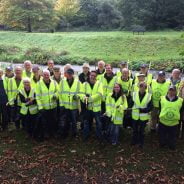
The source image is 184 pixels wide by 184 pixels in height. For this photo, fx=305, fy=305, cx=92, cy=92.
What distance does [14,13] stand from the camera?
48.2m

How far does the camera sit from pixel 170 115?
9.01m

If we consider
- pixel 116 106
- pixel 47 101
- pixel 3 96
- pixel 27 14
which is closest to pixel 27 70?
pixel 3 96

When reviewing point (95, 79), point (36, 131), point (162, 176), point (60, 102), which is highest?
point (95, 79)

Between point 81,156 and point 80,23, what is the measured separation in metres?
50.2

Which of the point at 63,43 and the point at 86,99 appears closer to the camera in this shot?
the point at 86,99

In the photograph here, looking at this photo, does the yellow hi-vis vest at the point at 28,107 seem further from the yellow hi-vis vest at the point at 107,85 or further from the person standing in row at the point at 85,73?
the yellow hi-vis vest at the point at 107,85

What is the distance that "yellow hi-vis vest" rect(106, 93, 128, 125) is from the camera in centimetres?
912

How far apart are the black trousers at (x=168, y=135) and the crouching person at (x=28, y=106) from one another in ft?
13.2

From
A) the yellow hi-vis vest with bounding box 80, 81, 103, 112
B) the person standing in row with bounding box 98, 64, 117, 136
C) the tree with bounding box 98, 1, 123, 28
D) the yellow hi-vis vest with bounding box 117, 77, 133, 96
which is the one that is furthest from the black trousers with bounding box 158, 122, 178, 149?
the tree with bounding box 98, 1, 123, 28

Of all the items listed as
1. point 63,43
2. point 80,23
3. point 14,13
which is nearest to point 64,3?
point 80,23

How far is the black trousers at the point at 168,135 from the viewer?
9305 mm

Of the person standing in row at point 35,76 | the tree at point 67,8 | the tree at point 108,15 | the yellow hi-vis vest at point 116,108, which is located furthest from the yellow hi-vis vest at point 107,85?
the tree at point 67,8

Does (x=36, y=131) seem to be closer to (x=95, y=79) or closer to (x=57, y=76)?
(x=57, y=76)

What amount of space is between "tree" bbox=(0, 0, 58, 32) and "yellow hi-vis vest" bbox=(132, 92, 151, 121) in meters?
41.5
